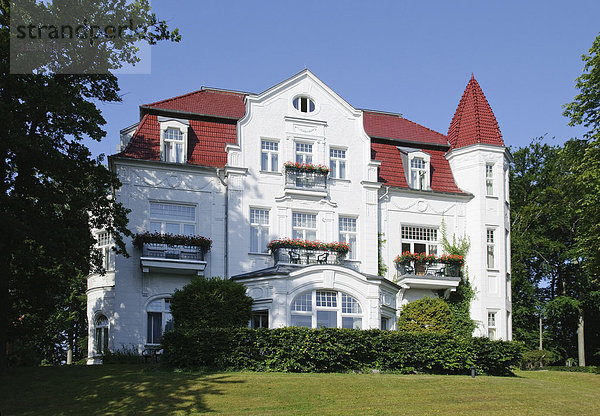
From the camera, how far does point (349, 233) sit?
33.8 m

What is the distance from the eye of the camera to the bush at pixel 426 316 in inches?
1265

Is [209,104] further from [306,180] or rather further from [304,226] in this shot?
[304,226]

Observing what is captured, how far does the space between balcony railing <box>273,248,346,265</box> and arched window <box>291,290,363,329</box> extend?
6.27ft

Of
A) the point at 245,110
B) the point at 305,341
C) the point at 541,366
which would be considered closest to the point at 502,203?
the point at 541,366

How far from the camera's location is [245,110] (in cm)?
3391

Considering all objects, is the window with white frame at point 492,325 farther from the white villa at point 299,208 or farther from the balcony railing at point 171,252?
the balcony railing at point 171,252

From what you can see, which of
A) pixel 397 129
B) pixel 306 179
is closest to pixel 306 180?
pixel 306 179

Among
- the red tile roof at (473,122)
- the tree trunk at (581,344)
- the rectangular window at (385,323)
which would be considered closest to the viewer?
the rectangular window at (385,323)

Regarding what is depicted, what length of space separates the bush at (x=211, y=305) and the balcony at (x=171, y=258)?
2.11 m

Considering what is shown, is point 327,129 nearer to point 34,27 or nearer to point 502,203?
point 502,203

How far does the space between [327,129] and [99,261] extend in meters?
13.2

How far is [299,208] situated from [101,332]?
1028 cm

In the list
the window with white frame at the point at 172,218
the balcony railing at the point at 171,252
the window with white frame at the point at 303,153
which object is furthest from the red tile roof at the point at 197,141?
the balcony railing at the point at 171,252

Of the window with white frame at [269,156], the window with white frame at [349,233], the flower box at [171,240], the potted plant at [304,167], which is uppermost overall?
the window with white frame at [269,156]
